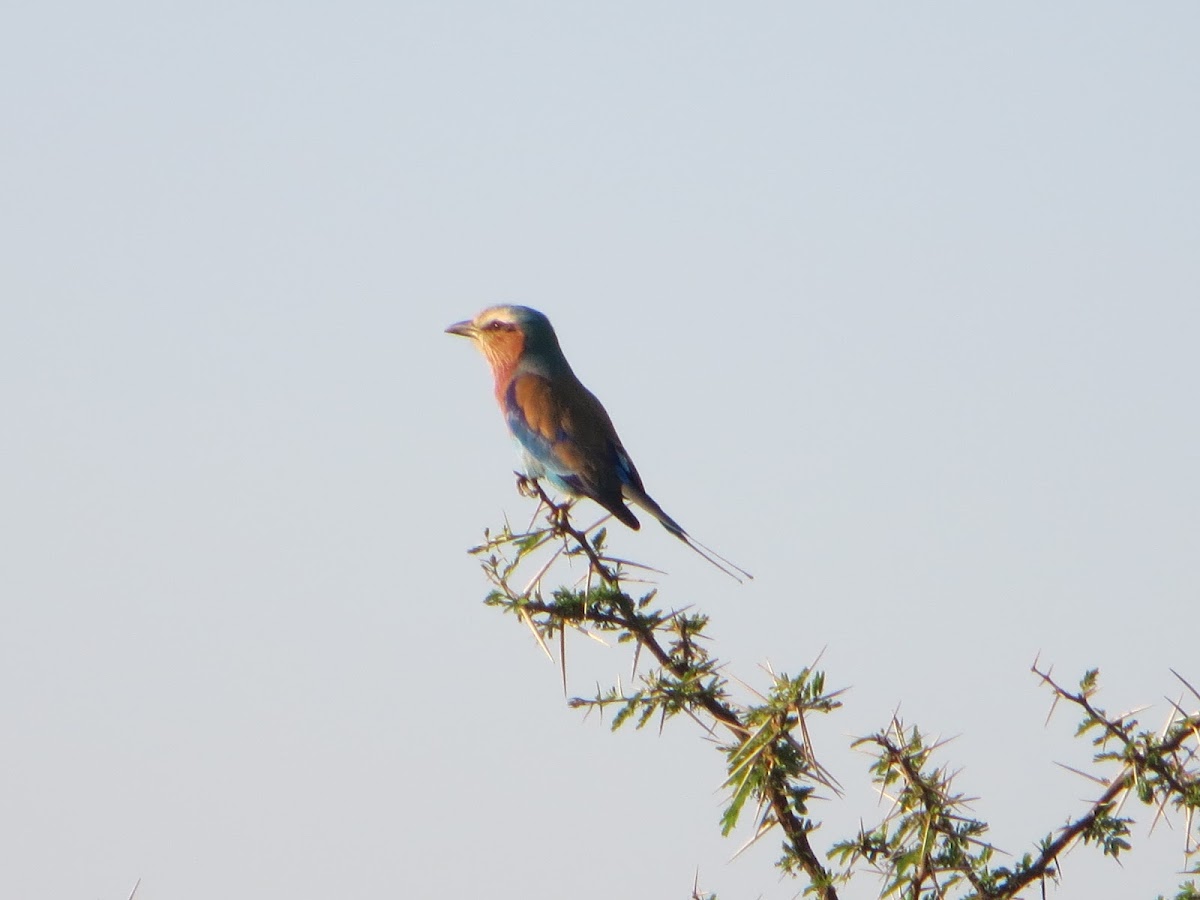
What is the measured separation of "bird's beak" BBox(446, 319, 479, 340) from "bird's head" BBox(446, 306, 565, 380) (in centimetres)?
11

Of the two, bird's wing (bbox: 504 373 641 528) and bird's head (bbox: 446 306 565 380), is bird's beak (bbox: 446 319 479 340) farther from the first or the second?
bird's wing (bbox: 504 373 641 528)

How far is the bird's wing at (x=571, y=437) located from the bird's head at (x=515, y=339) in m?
0.26

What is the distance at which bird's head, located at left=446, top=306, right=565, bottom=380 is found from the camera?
903 centimetres

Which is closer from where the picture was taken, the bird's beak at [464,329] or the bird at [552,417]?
the bird at [552,417]

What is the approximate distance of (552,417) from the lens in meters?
8.16

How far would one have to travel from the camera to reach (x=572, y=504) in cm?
775

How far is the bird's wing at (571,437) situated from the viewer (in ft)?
24.8

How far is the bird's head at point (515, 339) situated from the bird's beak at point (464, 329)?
113 mm

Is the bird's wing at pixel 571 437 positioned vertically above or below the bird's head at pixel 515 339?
below

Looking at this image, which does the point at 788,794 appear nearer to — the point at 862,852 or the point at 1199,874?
the point at 862,852

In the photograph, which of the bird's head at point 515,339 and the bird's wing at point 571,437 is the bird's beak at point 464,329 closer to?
the bird's head at point 515,339

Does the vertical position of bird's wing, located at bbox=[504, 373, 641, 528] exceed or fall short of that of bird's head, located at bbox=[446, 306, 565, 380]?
it falls short

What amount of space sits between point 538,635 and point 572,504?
12.4 ft

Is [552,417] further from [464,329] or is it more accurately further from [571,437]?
[464,329]
